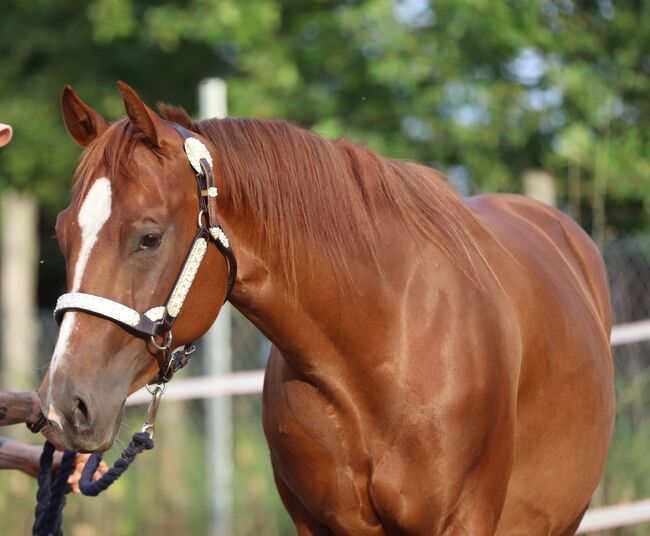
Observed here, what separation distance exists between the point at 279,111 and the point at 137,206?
656 centimetres

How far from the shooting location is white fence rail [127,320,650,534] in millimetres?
5566

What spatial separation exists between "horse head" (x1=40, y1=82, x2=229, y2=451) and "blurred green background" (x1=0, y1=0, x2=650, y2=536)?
397 centimetres

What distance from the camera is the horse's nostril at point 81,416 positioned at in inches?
100

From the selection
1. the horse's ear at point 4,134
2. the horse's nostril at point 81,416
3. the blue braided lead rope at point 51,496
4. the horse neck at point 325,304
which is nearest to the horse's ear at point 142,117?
the horse neck at point 325,304

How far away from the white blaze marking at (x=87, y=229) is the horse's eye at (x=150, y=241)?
0.10m

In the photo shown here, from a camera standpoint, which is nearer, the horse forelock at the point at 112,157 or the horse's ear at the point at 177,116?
the horse forelock at the point at 112,157

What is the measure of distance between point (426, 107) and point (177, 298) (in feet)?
19.9

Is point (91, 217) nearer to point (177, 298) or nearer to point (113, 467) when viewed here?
point (177, 298)

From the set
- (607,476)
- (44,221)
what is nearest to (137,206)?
(607,476)

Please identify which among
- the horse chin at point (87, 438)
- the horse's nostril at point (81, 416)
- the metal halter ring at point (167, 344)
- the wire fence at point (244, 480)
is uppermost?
the metal halter ring at point (167, 344)

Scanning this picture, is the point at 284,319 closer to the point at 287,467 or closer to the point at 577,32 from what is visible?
the point at 287,467

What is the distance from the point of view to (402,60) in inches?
319

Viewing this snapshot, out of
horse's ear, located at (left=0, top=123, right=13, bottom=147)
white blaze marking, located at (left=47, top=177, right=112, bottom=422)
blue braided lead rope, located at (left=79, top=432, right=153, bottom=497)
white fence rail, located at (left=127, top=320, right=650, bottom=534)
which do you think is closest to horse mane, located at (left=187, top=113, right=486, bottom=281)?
white blaze marking, located at (left=47, top=177, right=112, bottom=422)

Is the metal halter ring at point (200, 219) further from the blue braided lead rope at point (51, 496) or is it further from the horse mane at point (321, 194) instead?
the blue braided lead rope at point (51, 496)
